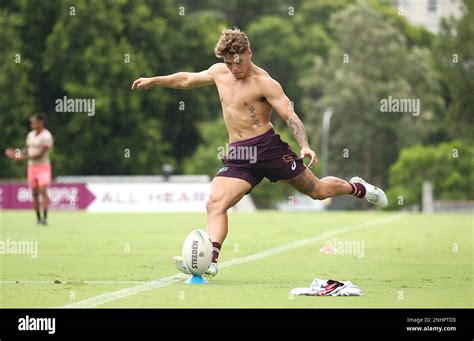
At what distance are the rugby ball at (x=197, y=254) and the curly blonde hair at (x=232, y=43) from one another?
188 centimetres

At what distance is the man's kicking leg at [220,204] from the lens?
12617 millimetres

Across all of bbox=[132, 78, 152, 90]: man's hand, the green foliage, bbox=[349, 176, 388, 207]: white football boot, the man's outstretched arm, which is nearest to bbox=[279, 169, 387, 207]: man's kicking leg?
bbox=[349, 176, 388, 207]: white football boot

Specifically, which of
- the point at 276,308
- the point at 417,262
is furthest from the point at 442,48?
the point at 276,308

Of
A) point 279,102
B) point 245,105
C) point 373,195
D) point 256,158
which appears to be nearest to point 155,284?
point 256,158

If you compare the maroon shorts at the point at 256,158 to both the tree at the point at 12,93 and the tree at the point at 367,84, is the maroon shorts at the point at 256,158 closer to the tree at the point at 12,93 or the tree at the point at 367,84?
the tree at the point at 12,93

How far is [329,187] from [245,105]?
5.71 ft

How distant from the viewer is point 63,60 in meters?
66.1

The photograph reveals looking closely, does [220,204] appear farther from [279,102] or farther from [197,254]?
[279,102]

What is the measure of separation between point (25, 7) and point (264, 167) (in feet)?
181

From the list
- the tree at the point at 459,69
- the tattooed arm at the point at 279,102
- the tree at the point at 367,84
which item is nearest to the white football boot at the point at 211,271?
the tattooed arm at the point at 279,102

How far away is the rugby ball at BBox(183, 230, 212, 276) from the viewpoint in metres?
12.0

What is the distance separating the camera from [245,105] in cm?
1277
